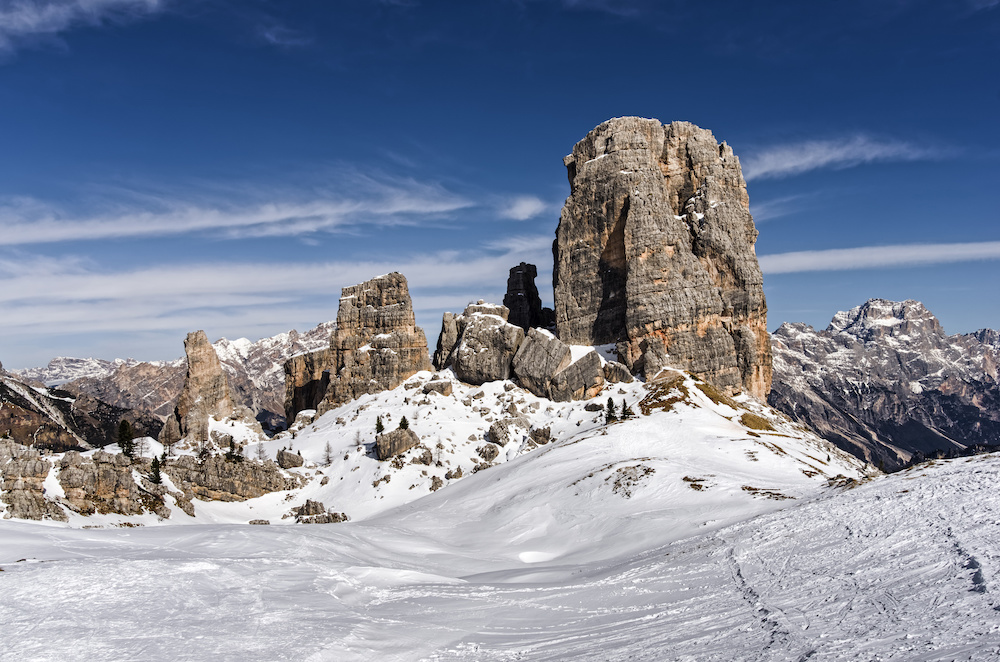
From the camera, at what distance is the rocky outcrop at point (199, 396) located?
10331cm

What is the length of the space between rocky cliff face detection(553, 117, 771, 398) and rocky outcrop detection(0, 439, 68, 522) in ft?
254

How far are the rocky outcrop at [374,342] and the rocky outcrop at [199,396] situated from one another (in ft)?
55.2

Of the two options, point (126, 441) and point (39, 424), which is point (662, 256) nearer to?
point (126, 441)

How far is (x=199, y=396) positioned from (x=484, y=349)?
48.3 m

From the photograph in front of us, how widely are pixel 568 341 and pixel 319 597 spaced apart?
92187 millimetres

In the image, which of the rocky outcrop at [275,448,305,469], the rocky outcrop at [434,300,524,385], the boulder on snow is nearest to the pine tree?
the rocky outcrop at [275,448,305,469]

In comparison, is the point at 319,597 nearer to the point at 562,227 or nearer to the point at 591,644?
the point at 591,644

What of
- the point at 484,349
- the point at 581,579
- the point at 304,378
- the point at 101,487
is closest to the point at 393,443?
the point at 484,349

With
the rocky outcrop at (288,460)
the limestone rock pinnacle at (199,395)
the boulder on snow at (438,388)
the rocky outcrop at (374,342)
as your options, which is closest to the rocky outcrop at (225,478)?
the rocky outcrop at (288,460)

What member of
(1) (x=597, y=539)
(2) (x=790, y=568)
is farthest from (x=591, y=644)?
(1) (x=597, y=539)

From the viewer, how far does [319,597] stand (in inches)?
926

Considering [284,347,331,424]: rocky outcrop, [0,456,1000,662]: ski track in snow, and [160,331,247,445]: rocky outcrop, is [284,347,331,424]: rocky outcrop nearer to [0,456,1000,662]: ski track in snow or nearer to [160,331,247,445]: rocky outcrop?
[160,331,247,445]: rocky outcrop

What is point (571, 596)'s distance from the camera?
24.8 meters

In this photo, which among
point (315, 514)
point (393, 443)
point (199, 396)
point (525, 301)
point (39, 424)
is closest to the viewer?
point (315, 514)
